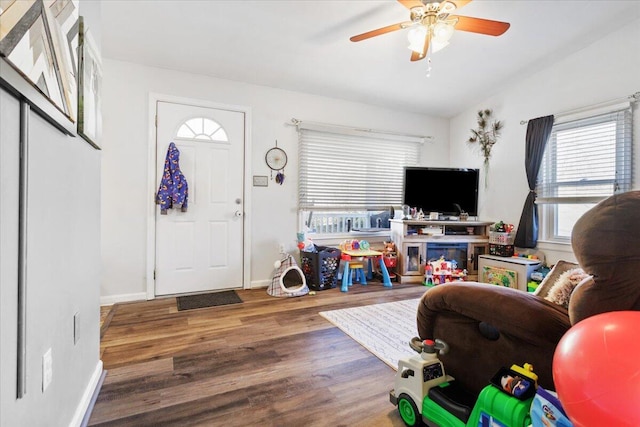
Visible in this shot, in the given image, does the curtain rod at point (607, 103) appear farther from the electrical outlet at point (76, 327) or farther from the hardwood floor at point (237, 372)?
the electrical outlet at point (76, 327)

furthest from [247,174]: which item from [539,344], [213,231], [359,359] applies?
[539,344]

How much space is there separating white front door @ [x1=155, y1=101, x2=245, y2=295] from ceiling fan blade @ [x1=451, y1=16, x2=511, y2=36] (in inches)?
93.6

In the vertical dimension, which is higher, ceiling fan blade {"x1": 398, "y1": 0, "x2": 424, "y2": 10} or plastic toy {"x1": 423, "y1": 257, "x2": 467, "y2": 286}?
ceiling fan blade {"x1": 398, "y1": 0, "x2": 424, "y2": 10}

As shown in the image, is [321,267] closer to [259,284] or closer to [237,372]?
[259,284]

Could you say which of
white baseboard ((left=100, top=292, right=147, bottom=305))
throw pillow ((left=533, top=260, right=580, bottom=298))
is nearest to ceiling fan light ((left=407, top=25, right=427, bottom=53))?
throw pillow ((left=533, top=260, right=580, bottom=298))

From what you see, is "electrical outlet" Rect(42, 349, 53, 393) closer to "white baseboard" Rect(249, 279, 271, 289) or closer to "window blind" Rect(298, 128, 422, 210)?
"white baseboard" Rect(249, 279, 271, 289)

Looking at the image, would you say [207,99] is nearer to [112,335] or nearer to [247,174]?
[247,174]

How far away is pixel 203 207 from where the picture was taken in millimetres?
3326

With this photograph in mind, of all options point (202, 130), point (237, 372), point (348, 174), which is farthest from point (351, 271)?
point (202, 130)

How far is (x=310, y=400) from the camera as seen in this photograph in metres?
1.52

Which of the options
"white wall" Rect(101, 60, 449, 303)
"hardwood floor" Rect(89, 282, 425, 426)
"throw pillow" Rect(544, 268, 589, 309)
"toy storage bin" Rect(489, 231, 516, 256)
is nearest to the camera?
"throw pillow" Rect(544, 268, 589, 309)

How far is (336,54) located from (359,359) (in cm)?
280

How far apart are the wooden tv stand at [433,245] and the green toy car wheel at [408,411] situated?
2626 millimetres

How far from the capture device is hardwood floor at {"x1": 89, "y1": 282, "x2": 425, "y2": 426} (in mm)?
1411
